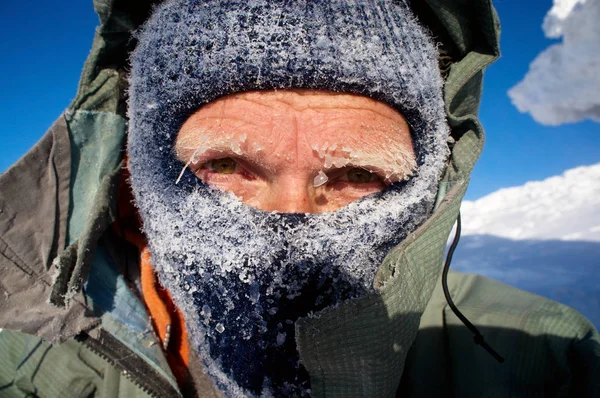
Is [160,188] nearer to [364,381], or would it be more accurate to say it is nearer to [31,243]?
[31,243]

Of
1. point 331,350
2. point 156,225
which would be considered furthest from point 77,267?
point 331,350

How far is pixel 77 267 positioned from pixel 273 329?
0.77 metres

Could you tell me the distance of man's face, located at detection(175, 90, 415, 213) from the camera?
1231 millimetres

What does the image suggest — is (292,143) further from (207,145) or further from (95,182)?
(95,182)

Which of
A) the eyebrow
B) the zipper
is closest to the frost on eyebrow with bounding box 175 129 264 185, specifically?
the eyebrow

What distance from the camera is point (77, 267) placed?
1.37 meters

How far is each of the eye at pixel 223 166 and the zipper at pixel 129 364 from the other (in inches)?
29.8

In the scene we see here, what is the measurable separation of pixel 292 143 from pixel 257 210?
243mm

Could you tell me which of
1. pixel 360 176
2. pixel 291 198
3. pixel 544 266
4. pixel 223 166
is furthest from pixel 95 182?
pixel 544 266

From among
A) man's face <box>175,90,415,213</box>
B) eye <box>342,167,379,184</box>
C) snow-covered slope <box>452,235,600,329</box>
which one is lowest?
snow-covered slope <box>452,235,600,329</box>

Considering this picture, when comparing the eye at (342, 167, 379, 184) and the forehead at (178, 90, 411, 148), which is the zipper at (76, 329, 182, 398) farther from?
the eye at (342, 167, 379, 184)

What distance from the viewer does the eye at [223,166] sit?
4.42 ft

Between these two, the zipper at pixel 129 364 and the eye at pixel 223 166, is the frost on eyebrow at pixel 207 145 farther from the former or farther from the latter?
the zipper at pixel 129 364

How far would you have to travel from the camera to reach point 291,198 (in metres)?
1.25
